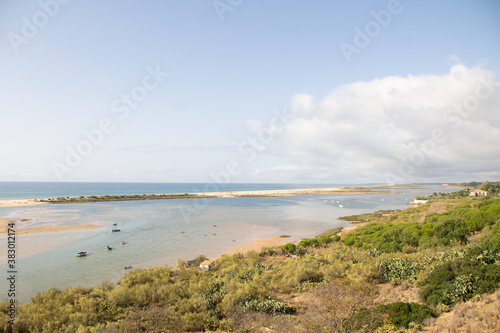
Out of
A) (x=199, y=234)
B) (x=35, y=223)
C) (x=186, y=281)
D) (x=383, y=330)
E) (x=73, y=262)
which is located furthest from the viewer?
(x=35, y=223)

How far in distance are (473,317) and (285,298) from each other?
7.22 meters

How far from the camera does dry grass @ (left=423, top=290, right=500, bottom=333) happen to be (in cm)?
695

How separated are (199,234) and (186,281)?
68.0 feet

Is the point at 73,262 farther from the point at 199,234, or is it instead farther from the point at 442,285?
the point at 442,285

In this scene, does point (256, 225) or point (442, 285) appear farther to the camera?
point (256, 225)

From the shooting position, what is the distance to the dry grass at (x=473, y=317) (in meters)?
6.95

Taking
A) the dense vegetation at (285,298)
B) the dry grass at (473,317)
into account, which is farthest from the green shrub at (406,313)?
Answer: the dry grass at (473,317)

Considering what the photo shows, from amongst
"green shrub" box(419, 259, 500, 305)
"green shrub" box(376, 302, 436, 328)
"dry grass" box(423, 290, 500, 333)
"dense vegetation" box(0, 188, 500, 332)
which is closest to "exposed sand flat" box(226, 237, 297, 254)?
"dense vegetation" box(0, 188, 500, 332)

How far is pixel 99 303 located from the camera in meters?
11.0

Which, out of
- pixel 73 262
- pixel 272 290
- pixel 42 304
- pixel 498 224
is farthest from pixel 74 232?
pixel 498 224

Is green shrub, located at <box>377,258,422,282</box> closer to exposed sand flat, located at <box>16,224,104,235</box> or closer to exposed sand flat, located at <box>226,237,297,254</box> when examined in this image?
exposed sand flat, located at <box>226,237,297,254</box>

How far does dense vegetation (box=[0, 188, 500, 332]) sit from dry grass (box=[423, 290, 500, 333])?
1.17 feet

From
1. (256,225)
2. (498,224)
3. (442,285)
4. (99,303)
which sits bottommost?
(256,225)

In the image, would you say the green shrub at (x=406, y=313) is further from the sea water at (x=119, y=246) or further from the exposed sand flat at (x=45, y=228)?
the exposed sand flat at (x=45, y=228)
